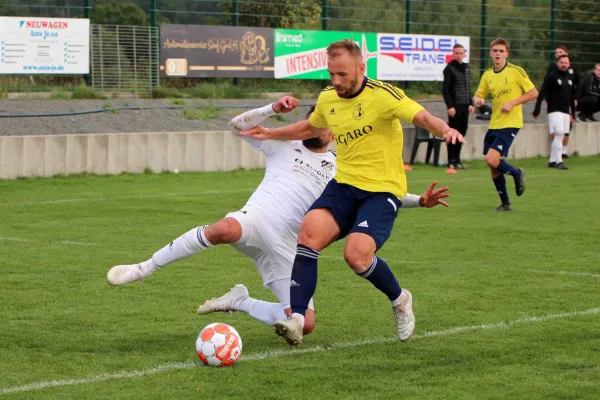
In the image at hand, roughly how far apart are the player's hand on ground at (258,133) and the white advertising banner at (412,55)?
2123 cm

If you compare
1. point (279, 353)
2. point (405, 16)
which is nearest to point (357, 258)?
point (279, 353)

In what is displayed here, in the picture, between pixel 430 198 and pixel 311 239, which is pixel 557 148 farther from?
pixel 311 239

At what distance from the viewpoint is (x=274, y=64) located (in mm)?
26812

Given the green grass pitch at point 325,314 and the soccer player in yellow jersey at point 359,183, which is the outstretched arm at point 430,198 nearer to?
the soccer player in yellow jersey at point 359,183

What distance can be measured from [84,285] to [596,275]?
4.25 meters

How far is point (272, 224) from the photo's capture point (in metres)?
6.66

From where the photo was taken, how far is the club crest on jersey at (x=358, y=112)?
6.58 metres

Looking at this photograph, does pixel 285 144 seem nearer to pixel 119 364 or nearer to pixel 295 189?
pixel 295 189

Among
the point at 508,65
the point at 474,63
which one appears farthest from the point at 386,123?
the point at 474,63

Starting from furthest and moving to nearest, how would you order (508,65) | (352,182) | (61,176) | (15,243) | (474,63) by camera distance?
(474,63)
(61,176)
(508,65)
(15,243)
(352,182)

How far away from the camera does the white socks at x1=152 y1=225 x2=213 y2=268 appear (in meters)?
6.44

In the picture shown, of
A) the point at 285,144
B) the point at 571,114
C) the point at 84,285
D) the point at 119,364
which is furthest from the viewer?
the point at 571,114

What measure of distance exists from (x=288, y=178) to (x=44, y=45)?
17632 millimetres

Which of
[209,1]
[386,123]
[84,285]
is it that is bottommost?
[84,285]
